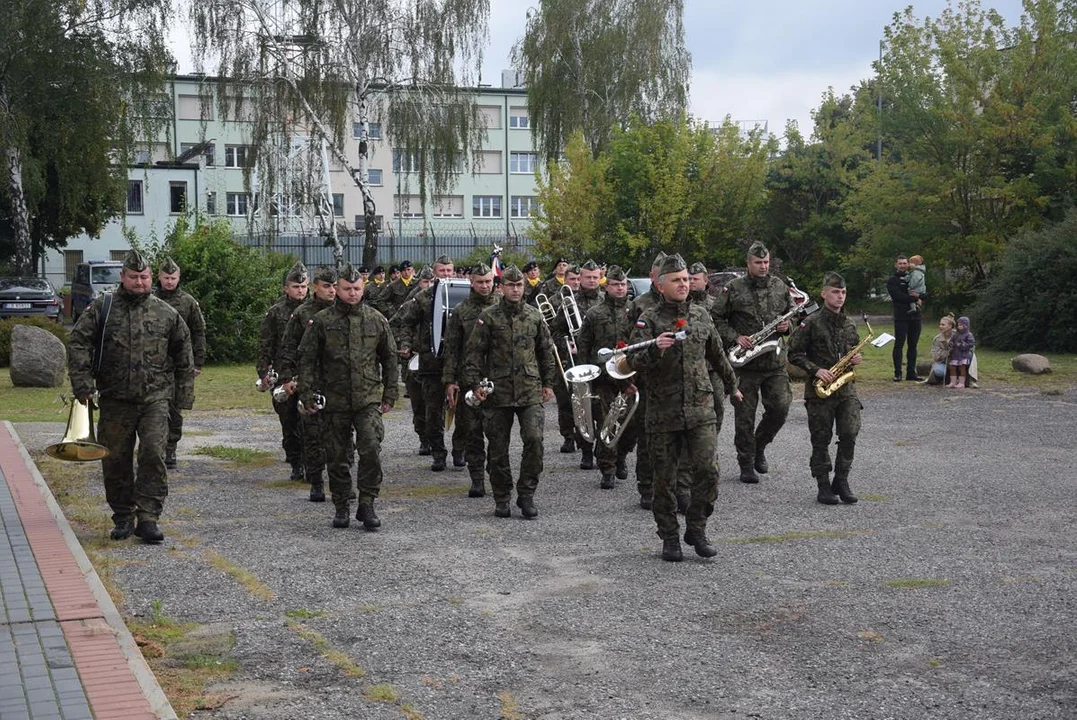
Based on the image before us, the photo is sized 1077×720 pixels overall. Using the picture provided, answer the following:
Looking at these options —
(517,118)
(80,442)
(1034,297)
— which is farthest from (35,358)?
(517,118)

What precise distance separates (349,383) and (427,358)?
3.49m

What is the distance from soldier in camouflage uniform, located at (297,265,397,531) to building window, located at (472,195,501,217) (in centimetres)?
6367

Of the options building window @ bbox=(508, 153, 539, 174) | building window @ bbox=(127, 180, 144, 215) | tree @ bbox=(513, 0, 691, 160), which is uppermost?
tree @ bbox=(513, 0, 691, 160)

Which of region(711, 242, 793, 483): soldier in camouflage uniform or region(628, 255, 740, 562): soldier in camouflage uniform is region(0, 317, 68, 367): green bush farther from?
region(628, 255, 740, 562): soldier in camouflage uniform

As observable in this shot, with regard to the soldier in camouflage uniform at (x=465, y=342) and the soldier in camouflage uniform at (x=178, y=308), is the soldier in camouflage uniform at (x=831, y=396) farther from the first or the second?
the soldier in camouflage uniform at (x=178, y=308)

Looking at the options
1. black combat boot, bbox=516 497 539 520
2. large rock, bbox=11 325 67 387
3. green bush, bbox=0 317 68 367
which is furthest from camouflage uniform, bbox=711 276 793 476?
green bush, bbox=0 317 68 367

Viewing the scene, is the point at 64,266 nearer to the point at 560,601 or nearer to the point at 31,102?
the point at 31,102

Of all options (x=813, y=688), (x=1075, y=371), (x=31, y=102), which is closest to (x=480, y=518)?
(x=813, y=688)

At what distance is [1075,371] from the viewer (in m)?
22.7

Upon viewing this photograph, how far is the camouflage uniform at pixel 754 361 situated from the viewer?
39.1 ft

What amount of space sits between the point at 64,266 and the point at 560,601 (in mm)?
60633

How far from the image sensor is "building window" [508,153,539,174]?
7469 cm

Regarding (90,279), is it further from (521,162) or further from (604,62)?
(521,162)

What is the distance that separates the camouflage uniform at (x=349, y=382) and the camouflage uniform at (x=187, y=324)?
8.01 ft
